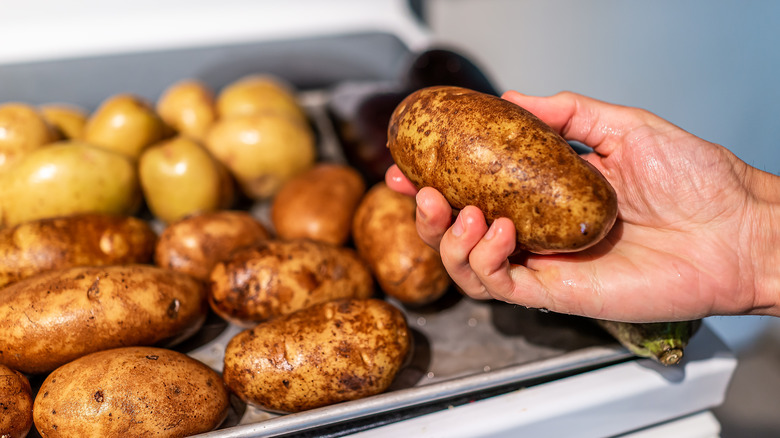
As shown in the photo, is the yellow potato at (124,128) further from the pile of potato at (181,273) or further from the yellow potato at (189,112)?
the yellow potato at (189,112)

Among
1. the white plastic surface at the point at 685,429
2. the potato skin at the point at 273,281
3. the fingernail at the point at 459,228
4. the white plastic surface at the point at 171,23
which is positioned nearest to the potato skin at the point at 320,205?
the potato skin at the point at 273,281

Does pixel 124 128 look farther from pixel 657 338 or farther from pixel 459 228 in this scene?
pixel 657 338

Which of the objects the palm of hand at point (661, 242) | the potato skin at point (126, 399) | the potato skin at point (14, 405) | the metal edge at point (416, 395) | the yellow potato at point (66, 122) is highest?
the palm of hand at point (661, 242)

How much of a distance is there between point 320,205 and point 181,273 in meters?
0.30

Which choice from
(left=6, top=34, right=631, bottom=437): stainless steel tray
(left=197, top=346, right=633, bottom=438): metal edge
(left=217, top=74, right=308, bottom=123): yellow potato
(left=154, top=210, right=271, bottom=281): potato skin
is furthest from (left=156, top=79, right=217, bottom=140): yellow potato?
(left=197, top=346, right=633, bottom=438): metal edge

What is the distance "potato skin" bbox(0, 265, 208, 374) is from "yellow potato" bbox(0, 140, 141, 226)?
0.23m

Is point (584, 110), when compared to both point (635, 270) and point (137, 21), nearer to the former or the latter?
point (635, 270)

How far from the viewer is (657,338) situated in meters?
0.73

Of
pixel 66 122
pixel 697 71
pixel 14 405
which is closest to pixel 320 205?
pixel 14 405

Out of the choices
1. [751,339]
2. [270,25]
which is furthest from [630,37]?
[270,25]

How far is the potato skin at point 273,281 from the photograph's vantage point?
2.68 ft

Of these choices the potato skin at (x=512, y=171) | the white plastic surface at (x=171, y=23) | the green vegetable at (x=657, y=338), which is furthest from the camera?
the white plastic surface at (x=171, y=23)

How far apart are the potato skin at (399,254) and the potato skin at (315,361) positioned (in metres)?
0.14

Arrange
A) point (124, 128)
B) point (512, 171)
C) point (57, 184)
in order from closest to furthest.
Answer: point (512, 171), point (57, 184), point (124, 128)
